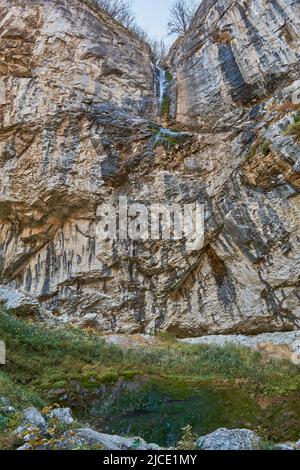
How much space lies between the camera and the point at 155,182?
1783 cm

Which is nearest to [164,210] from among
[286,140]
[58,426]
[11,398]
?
[286,140]

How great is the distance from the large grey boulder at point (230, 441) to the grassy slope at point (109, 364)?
14.3 ft

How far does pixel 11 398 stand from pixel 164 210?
11.1 m

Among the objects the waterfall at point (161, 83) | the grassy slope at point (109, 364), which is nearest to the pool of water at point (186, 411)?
the grassy slope at point (109, 364)

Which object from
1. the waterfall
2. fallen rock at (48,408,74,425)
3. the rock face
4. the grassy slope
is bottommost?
fallen rock at (48,408,74,425)

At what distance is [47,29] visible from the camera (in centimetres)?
2094

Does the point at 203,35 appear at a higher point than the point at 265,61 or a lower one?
higher

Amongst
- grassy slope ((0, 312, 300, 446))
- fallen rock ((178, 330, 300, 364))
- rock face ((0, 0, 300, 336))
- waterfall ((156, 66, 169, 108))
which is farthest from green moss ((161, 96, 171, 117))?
grassy slope ((0, 312, 300, 446))

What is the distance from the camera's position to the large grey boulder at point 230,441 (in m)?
5.86

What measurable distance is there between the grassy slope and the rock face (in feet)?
9.26

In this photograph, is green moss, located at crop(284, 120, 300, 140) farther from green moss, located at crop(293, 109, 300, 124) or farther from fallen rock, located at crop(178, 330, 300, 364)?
fallen rock, located at crop(178, 330, 300, 364)

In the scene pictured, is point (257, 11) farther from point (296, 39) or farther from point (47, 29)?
point (47, 29)

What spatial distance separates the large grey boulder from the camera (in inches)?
231

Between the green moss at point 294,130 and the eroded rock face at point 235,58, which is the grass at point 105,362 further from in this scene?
the eroded rock face at point 235,58
